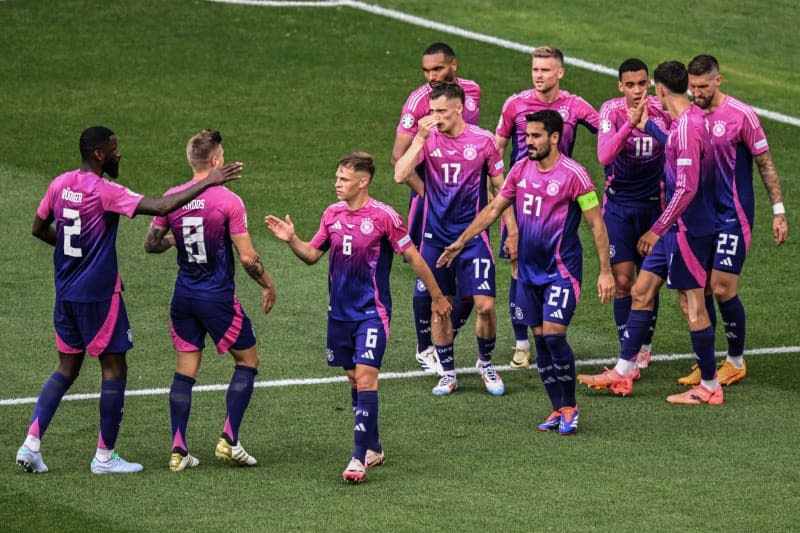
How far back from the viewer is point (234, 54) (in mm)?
25203

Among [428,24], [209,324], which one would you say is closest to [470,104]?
[209,324]

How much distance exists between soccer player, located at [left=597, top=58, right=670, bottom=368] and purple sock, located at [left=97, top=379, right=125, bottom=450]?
4.62m

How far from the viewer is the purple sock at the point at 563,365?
38.6 ft

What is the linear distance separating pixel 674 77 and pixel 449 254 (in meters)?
2.36

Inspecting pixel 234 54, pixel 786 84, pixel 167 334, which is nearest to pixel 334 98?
pixel 234 54

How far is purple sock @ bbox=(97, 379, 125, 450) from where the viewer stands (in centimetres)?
1089

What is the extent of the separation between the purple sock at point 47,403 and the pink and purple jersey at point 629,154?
15.9 ft

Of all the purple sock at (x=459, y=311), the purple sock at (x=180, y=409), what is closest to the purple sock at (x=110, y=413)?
the purple sock at (x=180, y=409)

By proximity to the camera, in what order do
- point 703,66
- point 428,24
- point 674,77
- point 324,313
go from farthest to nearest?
point 428,24, point 324,313, point 674,77, point 703,66

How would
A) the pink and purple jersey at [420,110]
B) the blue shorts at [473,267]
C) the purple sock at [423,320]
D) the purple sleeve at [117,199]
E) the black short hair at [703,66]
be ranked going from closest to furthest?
the purple sleeve at [117,199] < the black short hair at [703,66] < the blue shorts at [473,267] < the purple sock at [423,320] < the pink and purple jersey at [420,110]

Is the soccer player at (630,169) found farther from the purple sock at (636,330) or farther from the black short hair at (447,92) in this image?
the black short hair at (447,92)

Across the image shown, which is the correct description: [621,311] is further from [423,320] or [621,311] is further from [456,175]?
[456,175]

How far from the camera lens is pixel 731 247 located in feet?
41.7

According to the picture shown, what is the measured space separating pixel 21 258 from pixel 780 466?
8992 millimetres
